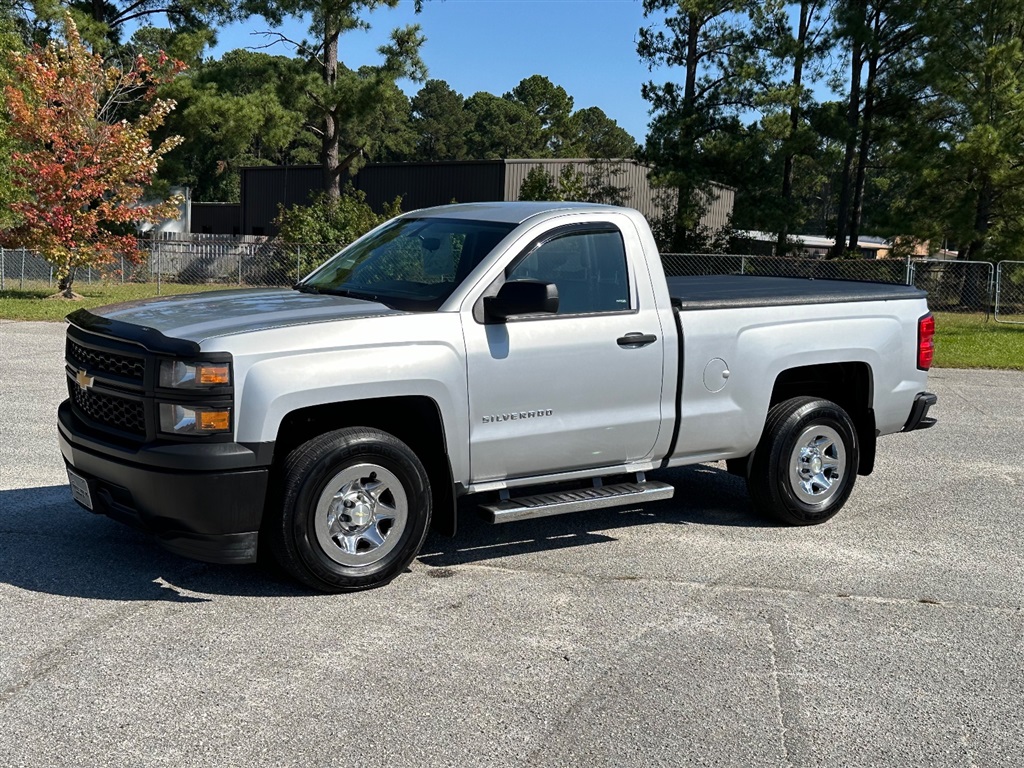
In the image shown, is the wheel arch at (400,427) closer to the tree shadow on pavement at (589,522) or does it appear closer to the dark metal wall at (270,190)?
the tree shadow on pavement at (589,522)

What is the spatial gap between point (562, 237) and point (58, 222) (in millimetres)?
20987

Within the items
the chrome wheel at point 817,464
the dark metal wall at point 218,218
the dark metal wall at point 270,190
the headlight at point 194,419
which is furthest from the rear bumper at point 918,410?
the dark metal wall at point 218,218

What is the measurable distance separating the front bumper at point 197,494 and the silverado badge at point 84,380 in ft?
1.41

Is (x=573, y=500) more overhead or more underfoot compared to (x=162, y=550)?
more overhead

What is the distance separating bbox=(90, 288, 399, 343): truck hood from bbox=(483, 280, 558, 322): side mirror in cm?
55

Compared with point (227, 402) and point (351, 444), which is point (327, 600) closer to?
point (351, 444)

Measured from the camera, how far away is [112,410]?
5.61m

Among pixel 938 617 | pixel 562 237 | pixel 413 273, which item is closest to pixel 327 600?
pixel 413 273

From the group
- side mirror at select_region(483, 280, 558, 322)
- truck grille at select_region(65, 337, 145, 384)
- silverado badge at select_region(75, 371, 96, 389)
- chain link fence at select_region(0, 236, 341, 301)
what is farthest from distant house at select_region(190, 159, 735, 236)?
silverado badge at select_region(75, 371, 96, 389)

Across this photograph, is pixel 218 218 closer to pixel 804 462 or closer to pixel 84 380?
pixel 804 462

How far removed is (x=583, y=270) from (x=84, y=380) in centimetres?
278

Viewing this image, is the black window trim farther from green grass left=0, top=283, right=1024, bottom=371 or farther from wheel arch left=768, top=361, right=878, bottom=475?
green grass left=0, top=283, right=1024, bottom=371

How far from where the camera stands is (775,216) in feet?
106

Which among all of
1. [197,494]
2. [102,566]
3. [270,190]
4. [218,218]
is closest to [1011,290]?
[102,566]
